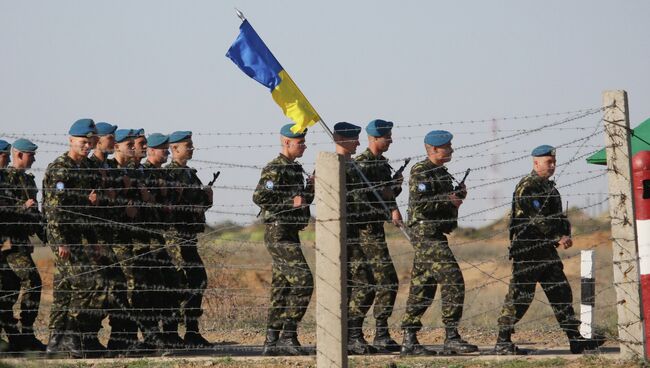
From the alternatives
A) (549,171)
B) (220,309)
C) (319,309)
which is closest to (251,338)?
(220,309)

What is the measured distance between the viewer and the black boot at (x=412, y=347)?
11711 mm

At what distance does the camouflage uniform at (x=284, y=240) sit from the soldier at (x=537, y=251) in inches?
71.6

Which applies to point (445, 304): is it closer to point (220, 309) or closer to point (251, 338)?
point (251, 338)

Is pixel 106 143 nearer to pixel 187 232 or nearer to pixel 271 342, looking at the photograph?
pixel 187 232

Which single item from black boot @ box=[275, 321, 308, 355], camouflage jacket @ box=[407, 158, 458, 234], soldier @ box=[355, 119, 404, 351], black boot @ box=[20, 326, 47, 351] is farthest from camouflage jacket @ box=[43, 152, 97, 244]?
camouflage jacket @ box=[407, 158, 458, 234]

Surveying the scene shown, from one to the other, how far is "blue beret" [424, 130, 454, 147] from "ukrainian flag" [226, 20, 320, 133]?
114cm

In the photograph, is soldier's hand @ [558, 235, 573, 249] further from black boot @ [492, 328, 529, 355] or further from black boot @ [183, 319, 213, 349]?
black boot @ [183, 319, 213, 349]

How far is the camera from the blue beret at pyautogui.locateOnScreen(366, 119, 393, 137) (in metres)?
12.6

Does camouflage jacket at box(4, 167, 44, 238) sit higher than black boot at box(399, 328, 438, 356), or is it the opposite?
camouflage jacket at box(4, 167, 44, 238)

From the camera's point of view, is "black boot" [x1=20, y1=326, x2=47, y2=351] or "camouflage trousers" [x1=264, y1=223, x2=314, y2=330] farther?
"black boot" [x1=20, y1=326, x2=47, y2=351]

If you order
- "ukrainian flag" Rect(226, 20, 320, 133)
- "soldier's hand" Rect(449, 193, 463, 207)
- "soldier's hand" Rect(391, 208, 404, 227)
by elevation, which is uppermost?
"ukrainian flag" Rect(226, 20, 320, 133)

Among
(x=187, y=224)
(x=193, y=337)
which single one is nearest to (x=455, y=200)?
(x=187, y=224)

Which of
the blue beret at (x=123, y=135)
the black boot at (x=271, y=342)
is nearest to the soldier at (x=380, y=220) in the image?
the black boot at (x=271, y=342)

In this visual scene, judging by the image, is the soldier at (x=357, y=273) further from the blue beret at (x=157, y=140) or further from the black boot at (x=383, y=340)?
the blue beret at (x=157, y=140)
